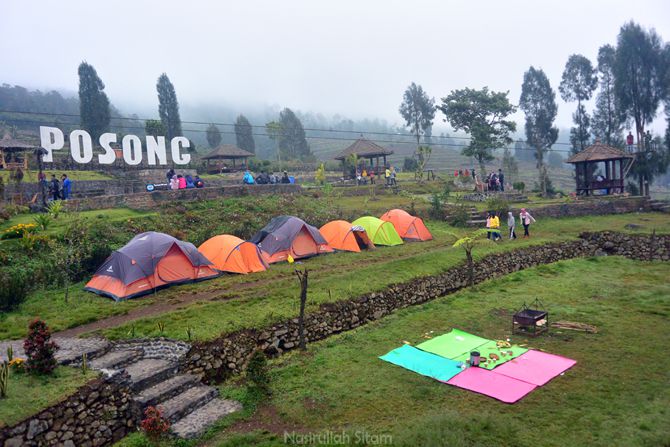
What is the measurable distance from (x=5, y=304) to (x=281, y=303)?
22.7ft

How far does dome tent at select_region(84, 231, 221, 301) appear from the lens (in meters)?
12.0

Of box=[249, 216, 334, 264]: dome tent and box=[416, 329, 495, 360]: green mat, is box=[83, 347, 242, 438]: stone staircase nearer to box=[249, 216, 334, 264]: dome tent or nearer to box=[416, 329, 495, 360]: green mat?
box=[416, 329, 495, 360]: green mat

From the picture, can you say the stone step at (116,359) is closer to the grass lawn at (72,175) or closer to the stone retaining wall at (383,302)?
the stone retaining wall at (383,302)

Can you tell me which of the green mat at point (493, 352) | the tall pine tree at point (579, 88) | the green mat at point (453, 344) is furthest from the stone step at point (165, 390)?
the tall pine tree at point (579, 88)

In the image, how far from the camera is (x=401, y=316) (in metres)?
11.8

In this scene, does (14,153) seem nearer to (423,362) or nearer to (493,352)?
(423,362)

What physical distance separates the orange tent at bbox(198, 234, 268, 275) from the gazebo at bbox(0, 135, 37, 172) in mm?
17736

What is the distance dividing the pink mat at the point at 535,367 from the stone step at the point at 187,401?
5482 mm

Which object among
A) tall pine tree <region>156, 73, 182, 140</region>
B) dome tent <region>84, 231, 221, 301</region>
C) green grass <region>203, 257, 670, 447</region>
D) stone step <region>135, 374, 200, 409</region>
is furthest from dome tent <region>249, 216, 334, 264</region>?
tall pine tree <region>156, 73, 182, 140</region>

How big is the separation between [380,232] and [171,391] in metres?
12.6

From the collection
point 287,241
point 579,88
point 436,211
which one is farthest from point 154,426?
point 579,88

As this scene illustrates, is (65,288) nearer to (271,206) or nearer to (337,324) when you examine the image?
(337,324)

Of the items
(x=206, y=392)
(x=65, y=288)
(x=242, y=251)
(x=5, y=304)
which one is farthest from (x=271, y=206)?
(x=206, y=392)

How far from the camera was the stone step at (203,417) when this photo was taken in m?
6.73
